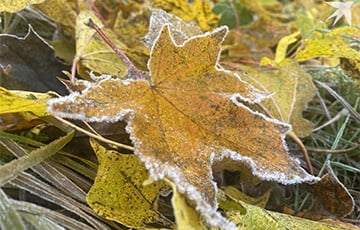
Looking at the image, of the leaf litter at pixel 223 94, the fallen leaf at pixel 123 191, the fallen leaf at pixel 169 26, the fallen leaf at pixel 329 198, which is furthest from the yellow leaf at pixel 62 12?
the fallen leaf at pixel 329 198

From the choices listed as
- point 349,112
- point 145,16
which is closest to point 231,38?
point 145,16

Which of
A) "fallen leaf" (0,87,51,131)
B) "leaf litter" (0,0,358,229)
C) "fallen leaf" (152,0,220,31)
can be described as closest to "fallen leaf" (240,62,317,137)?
"leaf litter" (0,0,358,229)

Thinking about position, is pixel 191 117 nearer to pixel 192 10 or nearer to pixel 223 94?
pixel 223 94

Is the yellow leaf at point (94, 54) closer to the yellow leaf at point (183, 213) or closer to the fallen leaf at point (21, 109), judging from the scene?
the fallen leaf at point (21, 109)

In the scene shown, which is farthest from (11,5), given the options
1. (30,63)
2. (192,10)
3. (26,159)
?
(192,10)

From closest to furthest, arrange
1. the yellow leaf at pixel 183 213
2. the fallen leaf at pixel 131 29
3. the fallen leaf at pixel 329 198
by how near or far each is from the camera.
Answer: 1. the yellow leaf at pixel 183 213
2. the fallen leaf at pixel 329 198
3. the fallen leaf at pixel 131 29

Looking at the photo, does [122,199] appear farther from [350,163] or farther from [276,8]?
[276,8]
